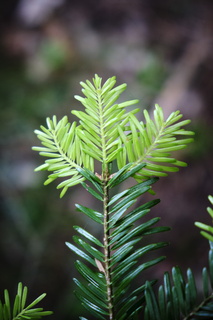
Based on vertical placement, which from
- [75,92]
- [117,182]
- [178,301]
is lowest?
[178,301]

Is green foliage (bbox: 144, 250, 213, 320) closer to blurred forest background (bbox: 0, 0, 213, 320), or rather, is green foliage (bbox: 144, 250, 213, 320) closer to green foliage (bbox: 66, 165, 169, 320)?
green foliage (bbox: 66, 165, 169, 320)

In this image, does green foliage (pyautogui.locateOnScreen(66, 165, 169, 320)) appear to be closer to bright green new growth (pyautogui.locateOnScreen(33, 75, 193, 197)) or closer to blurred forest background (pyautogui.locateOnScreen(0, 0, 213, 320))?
bright green new growth (pyautogui.locateOnScreen(33, 75, 193, 197))

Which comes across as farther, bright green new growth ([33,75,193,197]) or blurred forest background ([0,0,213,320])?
blurred forest background ([0,0,213,320])

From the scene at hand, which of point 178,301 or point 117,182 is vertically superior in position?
point 117,182

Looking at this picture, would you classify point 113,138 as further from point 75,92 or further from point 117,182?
point 75,92

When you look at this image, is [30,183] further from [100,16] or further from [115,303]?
[115,303]

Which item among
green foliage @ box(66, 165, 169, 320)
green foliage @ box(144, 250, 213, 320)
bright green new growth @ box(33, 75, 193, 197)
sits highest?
bright green new growth @ box(33, 75, 193, 197)

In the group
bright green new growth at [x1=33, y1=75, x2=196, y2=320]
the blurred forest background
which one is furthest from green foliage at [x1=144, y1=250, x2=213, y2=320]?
the blurred forest background

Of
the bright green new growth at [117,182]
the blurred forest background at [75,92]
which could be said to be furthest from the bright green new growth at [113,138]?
the blurred forest background at [75,92]

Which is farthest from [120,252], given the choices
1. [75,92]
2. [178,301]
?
[75,92]

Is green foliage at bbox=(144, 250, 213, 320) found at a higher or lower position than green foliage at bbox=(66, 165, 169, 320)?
lower
